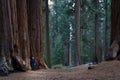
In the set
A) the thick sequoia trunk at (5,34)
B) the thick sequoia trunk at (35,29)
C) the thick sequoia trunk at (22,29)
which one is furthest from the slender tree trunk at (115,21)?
the thick sequoia trunk at (5,34)

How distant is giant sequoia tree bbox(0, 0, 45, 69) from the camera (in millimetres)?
10375

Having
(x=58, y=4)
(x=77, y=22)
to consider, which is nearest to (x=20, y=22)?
(x=77, y=22)

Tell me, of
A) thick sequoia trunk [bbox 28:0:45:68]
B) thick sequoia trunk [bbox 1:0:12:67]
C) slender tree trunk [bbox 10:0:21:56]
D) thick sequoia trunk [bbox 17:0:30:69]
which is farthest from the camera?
thick sequoia trunk [bbox 28:0:45:68]

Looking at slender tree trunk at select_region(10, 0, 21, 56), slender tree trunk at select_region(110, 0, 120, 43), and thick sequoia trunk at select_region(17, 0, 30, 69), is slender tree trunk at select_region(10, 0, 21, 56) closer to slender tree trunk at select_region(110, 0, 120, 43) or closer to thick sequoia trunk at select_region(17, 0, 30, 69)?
thick sequoia trunk at select_region(17, 0, 30, 69)

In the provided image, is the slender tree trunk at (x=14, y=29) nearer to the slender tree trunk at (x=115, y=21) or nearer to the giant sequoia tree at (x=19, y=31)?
the giant sequoia tree at (x=19, y=31)

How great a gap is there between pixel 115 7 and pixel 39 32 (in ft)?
14.4

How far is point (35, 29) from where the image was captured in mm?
14461

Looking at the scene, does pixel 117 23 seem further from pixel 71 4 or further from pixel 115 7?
pixel 71 4

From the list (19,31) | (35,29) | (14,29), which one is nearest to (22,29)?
(19,31)

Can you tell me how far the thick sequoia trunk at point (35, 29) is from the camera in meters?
14.3

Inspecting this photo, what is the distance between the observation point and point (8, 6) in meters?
10.6

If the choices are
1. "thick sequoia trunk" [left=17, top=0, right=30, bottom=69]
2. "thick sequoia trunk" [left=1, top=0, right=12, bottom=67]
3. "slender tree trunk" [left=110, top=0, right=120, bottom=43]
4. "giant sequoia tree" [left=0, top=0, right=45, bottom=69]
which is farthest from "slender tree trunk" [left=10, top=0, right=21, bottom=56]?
"slender tree trunk" [left=110, top=0, right=120, bottom=43]

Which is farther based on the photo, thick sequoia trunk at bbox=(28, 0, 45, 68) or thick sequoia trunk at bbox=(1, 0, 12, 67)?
thick sequoia trunk at bbox=(28, 0, 45, 68)

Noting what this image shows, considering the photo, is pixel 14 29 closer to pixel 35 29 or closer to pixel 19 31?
pixel 19 31
